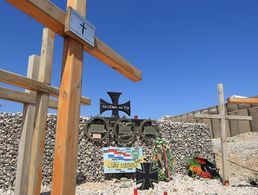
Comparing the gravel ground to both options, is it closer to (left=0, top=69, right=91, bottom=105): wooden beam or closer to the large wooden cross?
(left=0, top=69, right=91, bottom=105): wooden beam

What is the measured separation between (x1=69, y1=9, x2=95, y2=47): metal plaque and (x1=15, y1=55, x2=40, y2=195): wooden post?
143 cm

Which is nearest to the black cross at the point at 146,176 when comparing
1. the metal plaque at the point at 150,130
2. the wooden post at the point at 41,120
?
the metal plaque at the point at 150,130

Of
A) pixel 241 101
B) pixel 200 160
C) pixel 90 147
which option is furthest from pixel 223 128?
pixel 90 147

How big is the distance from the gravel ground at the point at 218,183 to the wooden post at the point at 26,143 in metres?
3.97

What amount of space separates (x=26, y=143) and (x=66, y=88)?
1.77m

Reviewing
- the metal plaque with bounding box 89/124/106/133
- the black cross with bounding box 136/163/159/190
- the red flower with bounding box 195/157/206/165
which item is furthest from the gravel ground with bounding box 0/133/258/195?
the metal plaque with bounding box 89/124/106/133

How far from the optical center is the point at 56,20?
1.37m

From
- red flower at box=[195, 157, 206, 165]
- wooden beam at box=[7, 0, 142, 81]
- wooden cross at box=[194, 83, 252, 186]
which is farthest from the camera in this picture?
red flower at box=[195, 157, 206, 165]

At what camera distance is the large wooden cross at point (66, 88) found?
1282mm

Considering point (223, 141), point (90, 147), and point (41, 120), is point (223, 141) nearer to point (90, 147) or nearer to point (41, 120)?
point (90, 147)

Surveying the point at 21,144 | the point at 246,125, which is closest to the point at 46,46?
the point at 21,144

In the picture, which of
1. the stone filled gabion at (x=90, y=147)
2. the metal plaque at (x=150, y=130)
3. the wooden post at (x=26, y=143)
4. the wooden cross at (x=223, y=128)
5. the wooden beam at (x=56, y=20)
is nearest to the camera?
the wooden beam at (x=56, y=20)

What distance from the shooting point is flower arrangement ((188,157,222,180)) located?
30.0 feet

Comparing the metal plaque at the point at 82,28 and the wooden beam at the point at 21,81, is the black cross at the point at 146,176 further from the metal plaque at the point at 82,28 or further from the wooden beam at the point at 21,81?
the metal plaque at the point at 82,28
